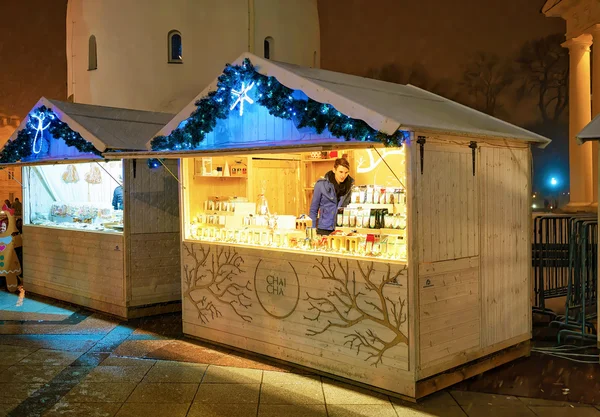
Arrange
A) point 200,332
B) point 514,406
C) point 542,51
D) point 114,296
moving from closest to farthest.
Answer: point 514,406, point 200,332, point 114,296, point 542,51

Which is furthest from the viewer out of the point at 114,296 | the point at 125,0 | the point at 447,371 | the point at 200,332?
the point at 125,0

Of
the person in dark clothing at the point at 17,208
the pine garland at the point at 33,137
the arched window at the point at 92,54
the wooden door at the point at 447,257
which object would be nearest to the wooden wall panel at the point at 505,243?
the wooden door at the point at 447,257

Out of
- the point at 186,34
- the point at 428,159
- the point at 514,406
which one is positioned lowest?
the point at 514,406

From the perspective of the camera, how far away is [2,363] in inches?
328

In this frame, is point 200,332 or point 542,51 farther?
point 542,51

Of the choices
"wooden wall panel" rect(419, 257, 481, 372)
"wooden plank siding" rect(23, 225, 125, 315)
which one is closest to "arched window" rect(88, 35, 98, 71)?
"wooden plank siding" rect(23, 225, 125, 315)

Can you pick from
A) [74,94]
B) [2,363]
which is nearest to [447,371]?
[2,363]

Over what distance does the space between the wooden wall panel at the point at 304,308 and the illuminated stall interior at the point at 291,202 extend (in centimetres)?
24

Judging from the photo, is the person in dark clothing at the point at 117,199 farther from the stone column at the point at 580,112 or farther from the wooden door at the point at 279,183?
the stone column at the point at 580,112

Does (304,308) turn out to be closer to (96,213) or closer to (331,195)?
(331,195)

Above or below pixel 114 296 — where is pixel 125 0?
above

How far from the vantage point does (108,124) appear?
469 inches

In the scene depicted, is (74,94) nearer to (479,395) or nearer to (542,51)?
(479,395)

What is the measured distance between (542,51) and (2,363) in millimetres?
43479
